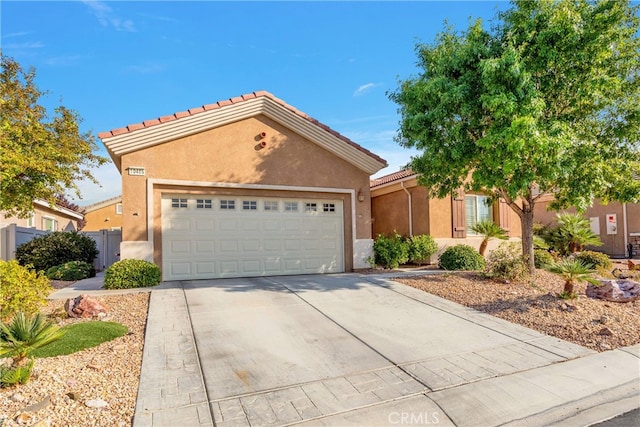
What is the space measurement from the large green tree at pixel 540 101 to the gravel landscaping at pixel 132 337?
227cm

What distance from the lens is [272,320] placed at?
6449mm

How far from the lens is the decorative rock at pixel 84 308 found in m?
6.59

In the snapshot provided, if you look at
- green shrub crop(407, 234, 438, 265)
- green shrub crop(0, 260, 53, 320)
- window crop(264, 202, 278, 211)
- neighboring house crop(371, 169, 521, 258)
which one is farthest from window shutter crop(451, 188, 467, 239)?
green shrub crop(0, 260, 53, 320)

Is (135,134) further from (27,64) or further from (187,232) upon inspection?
(27,64)

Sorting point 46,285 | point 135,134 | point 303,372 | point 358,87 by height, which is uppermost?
point 358,87

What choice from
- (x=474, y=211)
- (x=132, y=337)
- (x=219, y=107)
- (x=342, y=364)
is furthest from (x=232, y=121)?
(x=474, y=211)

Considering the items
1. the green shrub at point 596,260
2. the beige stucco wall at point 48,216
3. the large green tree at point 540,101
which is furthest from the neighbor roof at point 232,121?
the beige stucco wall at point 48,216

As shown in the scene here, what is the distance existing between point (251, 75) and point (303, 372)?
10488 millimetres

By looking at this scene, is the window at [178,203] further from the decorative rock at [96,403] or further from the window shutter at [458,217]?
the window shutter at [458,217]

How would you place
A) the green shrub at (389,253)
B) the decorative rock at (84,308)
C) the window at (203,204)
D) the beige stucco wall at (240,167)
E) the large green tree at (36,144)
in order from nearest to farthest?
1. the decorative rock at (84,308)
2. the large green tree at (36,144)
3. the beige stucco wall at (240,167)
4. the window at (203,204)
5. the green shrub at (389,253)

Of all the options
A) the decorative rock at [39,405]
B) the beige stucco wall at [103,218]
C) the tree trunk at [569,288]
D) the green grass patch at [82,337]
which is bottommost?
the decorative rock at [39,405]

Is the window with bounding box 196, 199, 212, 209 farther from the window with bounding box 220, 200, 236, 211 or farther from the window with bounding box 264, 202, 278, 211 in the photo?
the window with bounding box 264, 202, 278, 211

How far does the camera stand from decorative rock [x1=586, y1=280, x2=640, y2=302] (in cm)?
770

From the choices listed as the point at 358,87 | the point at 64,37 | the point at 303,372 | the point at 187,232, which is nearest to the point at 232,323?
the point at 303,372
